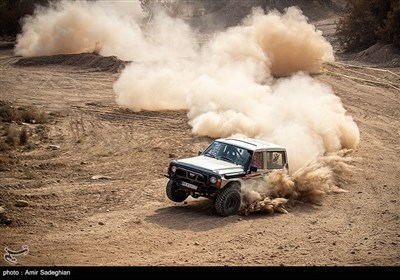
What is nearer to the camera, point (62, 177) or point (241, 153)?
point (241, 153)

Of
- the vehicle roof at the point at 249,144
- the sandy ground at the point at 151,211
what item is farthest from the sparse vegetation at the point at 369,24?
the vehicle roof at the point at 249,144

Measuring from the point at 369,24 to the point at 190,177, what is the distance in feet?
109

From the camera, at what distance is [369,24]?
42.2 meters

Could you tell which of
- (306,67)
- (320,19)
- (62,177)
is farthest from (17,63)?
(320,19)

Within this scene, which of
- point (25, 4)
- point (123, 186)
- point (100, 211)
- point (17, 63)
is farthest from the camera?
point (25, 4)

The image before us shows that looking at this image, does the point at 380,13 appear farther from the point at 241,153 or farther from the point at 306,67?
the point at 241,153

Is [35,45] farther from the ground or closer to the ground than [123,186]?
farther from the ground

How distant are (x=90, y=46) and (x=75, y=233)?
29.5 meters

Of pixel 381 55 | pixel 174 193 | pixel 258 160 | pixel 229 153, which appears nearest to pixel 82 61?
pixel 381 55

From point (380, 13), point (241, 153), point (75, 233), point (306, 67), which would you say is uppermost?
point (380, 13)

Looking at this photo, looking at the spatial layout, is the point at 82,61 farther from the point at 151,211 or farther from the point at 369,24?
the point at 151,211

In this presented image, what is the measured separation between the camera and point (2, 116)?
71.6 ft

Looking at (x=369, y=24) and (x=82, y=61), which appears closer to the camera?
(x=82, y=61)

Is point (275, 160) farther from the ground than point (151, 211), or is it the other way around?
point (275, 160)
